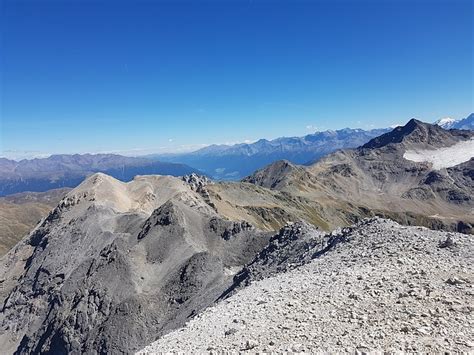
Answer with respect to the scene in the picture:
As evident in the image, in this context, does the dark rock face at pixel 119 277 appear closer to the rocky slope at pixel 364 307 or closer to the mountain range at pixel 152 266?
the mountain range at pixel 152 266

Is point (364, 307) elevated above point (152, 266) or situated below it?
above

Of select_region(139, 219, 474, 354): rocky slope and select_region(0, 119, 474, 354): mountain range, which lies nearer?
select_region(139, 219, 474, 354): rocky slope

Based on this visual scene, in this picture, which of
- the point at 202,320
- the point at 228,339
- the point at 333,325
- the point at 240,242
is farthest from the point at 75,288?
the point at 333,325

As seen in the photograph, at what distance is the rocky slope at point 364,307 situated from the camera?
17031 mm

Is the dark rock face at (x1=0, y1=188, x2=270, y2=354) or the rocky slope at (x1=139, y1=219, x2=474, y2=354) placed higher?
the rocky slope at (x1=139, y1=219, x2=474, y2=354)

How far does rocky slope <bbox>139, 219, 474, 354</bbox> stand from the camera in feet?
55.9

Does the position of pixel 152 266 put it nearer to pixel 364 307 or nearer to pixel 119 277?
pixel 119 277

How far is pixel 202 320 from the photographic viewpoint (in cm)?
2650

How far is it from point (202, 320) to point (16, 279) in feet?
295

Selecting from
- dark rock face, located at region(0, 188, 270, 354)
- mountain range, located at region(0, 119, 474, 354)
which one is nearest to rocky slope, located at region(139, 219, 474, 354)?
mountain range, located at region(0, 119, 474, 354)

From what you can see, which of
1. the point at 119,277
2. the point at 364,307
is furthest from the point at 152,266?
the point at 364,307

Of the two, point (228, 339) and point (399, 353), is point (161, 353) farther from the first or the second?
point (399, 353)

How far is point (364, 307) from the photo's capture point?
19.9 meters

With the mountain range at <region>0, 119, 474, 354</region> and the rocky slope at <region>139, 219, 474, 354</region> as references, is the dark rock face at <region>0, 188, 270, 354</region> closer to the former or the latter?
the mountain range at <region>0, 119, 474, 354</region>
